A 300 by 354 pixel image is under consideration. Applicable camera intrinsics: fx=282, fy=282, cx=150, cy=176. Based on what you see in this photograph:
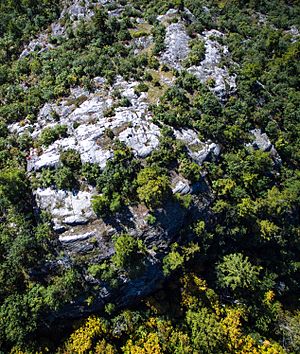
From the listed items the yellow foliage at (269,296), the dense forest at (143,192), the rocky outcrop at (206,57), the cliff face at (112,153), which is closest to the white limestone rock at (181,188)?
the cliff face at (112,153)

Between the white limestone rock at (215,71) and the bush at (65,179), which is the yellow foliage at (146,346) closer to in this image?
the bush at (65,179)

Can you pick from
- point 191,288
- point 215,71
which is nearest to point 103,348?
point 191,288

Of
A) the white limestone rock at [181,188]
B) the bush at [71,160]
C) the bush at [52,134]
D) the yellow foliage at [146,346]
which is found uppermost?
the bush at [52,134]

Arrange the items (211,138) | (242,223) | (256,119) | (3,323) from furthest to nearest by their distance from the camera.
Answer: (256,119), (211,138), (242,223), (3,323)

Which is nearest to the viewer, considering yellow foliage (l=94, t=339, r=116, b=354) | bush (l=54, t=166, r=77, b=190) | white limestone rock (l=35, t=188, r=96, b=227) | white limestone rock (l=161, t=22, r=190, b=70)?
yellow foliage (l=94, t=339, r=116, b=354)

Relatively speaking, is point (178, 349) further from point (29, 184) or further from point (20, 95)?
point (20, 95)

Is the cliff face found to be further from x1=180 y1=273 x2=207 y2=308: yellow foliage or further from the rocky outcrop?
x1=180 y1=273 x2=207 y2=308: yellow foliage

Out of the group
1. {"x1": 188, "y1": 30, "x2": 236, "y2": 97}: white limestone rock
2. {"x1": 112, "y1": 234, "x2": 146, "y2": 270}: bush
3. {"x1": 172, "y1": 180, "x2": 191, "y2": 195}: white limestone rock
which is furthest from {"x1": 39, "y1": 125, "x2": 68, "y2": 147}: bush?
{"x1": 188, "y1": 30, "x2": 236, "y2": 97}: white limestone rock

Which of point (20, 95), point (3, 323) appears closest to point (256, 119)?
point (20, 95)
